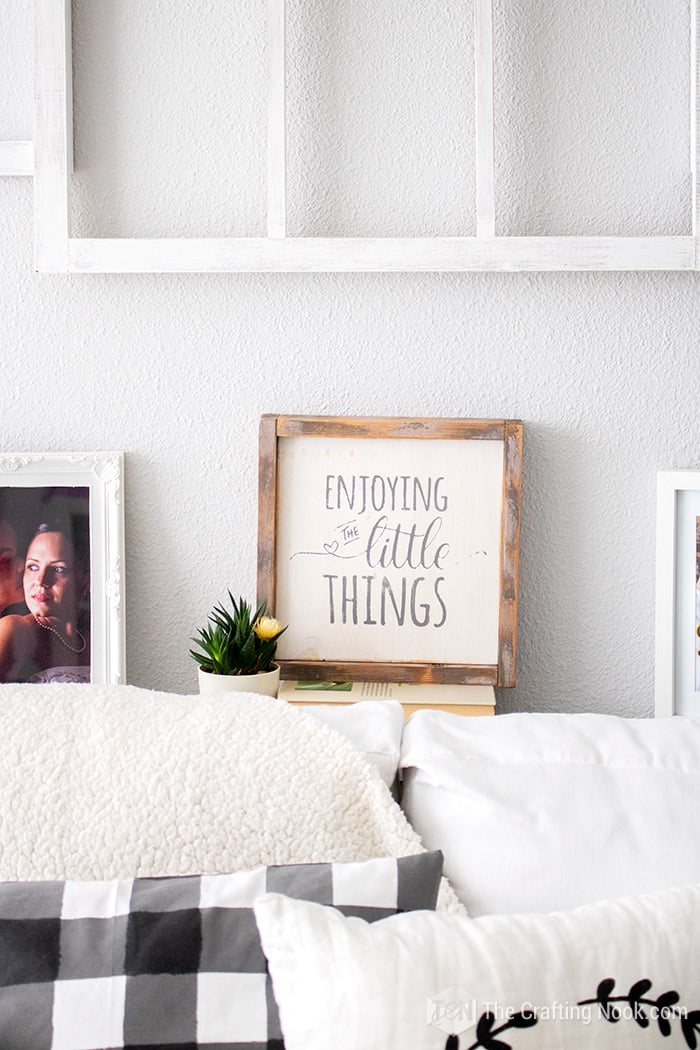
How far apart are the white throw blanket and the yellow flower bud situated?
1.62 feet

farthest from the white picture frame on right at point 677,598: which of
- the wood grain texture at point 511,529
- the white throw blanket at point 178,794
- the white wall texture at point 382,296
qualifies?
the white throw blanket at point 178,794

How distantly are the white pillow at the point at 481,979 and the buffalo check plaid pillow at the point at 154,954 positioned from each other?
7cm

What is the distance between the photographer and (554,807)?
2.83 feet

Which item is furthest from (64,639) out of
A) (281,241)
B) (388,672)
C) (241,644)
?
(281,241)

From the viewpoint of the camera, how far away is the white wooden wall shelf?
141 cm

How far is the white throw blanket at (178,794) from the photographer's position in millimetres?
804

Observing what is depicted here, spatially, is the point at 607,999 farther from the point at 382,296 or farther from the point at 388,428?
the point at 382,296

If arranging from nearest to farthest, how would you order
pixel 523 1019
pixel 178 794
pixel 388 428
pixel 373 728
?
pixel 523 1019 < pixel 178 794 < pixel 373 728 < pixel 388 428

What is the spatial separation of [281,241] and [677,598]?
0.80m

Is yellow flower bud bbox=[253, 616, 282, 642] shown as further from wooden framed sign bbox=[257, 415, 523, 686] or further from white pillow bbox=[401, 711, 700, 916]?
white pillow bbox=[401, 711, 700, 916]

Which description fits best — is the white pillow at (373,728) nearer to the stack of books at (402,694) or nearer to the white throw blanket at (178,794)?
the white throw blanket at (178,794)

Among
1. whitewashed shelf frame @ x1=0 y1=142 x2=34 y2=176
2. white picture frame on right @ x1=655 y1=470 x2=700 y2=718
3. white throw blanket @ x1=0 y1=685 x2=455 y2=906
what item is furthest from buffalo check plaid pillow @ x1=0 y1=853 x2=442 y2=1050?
whitewashed shelf frame @ x1=0 y1=142 x2=34 y2=176

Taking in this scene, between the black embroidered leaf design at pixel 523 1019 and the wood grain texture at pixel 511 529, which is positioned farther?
the wood grain texture at pixel 511 529
